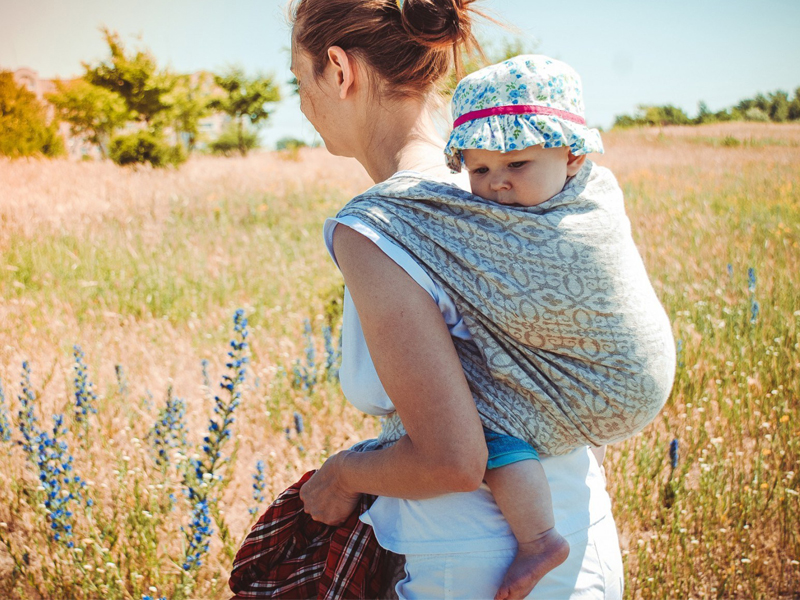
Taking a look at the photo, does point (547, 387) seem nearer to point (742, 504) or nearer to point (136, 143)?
point (742, 504)

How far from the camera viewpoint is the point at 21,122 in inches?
199

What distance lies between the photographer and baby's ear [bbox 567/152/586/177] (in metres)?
1.19

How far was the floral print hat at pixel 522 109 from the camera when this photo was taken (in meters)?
1.11

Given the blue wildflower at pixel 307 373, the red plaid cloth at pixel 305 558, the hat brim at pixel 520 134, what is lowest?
the blue wildflower at pixel 307 373

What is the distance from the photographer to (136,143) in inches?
671

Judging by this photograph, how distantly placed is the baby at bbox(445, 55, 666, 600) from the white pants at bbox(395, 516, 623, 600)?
0.13ft

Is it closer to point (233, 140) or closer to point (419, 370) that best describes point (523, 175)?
point (419, 370)

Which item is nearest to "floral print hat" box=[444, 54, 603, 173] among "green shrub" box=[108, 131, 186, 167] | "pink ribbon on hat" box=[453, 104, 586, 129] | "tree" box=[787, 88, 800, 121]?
"pink ribbon on hat" box=[453, 104, 586, 129]

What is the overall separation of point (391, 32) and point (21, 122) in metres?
5.00

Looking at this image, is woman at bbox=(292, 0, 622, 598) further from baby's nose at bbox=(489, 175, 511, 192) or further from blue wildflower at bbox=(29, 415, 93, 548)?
blue wildflower at bbox=(29, 415, 93, 548)

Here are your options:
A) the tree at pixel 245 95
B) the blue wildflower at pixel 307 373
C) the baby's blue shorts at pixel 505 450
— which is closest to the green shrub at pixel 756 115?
the blue wildflower at pixel 307 373

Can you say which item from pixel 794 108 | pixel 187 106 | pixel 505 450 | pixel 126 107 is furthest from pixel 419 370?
pixel 187 106

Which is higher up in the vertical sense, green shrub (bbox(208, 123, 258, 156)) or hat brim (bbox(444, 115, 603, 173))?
green shrub (bbox(208, 123, 258, 156))

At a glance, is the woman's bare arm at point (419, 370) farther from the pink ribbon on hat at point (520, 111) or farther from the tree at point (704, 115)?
the tree at point (704, 115)
